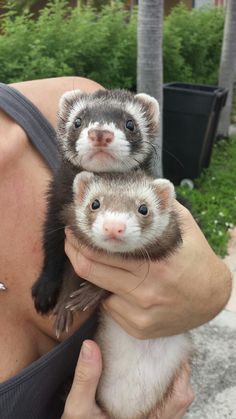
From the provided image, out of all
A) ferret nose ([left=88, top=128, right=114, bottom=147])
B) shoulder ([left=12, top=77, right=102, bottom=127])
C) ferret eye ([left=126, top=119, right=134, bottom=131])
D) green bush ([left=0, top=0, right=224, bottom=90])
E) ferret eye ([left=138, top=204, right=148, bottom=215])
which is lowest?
green bush ([left=0, top=0, right=224, bottom=90])

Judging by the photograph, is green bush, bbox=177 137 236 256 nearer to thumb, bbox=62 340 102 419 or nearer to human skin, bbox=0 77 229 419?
human skin, bbox=0 77 229 419

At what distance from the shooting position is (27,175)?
3.60 feet

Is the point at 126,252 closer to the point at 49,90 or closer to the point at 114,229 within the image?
the point at 114,229

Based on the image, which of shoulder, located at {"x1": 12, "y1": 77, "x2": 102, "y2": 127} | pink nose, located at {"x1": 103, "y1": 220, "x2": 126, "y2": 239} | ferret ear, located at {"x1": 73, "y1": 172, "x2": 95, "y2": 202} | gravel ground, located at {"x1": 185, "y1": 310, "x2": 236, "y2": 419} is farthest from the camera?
gravel ground, located at {"x1": 185, "y1": 310, "x2": 236, "y2": 419}

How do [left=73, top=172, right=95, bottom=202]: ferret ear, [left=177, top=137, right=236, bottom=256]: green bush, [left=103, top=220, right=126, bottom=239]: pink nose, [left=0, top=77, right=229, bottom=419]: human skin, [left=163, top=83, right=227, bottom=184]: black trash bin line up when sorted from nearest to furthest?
1. [left=103, top=220, right=126, bottom=239]: pink nose
2. [left=73, top=172, right=95, bottom=202]: ferret ear
3. [left=0, top=77, right=229, bottom=419]: human skin
4. [left=177, top=137, right=236, bottom=256]: green bush
5. [left=163, top=83, right=227, bottom=184]: black trash bin

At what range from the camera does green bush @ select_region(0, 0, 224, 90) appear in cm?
268

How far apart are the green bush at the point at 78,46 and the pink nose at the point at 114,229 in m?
1.94

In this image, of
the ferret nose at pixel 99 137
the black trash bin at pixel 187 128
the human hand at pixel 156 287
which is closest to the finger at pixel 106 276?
the human hand at pixel 156 287

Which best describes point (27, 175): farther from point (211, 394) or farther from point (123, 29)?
point (123, 29)

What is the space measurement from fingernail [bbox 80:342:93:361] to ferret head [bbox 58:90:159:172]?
0.32 metres

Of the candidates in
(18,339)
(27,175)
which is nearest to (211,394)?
(18,339)

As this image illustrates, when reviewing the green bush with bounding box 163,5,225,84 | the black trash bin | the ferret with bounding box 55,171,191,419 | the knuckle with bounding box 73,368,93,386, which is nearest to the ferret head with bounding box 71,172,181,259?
the ferret with bounding box 55,171,191,419

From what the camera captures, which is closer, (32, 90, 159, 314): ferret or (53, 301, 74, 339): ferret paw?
(32, 90, 159, 314): ferret

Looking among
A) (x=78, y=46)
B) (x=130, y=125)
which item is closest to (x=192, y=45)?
(x=78, y=46)
